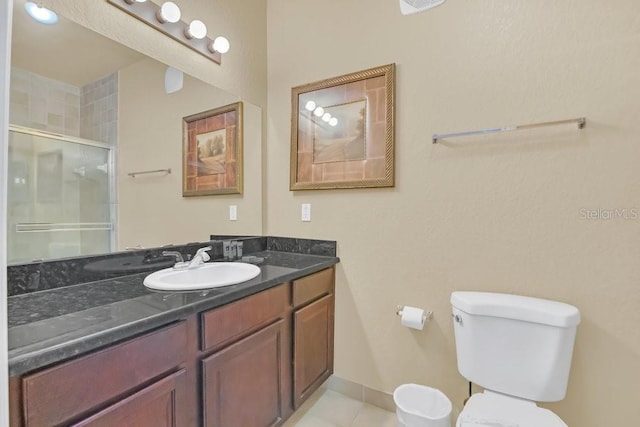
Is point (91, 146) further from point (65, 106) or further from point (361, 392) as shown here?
point (361, 392)

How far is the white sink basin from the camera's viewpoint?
3.82 ft

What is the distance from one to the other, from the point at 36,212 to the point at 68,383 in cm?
73

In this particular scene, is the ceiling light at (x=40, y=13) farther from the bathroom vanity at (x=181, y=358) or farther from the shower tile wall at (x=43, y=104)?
the bathroom vanity at (x=181, y=358)

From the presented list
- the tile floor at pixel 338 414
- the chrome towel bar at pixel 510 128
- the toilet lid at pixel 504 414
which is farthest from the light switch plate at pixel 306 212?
the toilet lid at pixel 504 414

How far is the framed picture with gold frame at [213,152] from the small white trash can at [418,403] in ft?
4.99

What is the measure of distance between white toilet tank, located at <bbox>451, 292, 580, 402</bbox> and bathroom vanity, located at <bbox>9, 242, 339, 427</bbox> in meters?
0.80

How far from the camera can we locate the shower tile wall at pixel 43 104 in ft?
3.45

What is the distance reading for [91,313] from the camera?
0.90m

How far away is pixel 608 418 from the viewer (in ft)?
4.26

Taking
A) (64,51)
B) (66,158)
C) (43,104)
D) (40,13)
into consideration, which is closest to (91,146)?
(66,158)

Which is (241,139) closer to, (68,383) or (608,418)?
(68,383)

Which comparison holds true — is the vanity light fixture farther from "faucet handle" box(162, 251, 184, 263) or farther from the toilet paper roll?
the toilet paper roll

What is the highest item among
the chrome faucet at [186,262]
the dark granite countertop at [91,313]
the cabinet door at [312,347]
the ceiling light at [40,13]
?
the ceiling light at [40,13]

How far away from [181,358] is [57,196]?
2.74 ft
